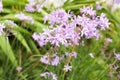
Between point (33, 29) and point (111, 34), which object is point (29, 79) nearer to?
point (33, 29)

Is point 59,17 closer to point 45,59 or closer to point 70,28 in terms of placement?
point 70,28

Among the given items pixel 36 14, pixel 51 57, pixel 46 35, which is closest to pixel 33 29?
pixel 36 14

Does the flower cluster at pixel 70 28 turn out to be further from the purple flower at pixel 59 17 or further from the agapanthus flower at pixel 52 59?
the agapanthus flower at pixel 52 59

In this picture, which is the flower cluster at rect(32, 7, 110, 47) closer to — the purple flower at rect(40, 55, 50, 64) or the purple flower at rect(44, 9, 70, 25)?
the purple flower at rect(44, 9, 70, 25)

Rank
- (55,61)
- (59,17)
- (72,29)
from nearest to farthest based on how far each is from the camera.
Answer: (72,29), (59,17), (55,61)

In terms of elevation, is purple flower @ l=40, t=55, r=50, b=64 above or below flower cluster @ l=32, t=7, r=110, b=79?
below

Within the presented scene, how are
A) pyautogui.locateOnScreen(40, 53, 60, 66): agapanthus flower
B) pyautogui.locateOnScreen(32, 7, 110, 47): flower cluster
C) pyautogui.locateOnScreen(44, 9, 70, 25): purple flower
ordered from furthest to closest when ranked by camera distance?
pyautogui.locateOnScreen(40, 53, 60, 66): agapanthus flower → pyautogui.locateOnScreen(44, 9, 70, 25): purple flower → pyautogui.locateOnScreen(32, 7, 110, 47): flower cluster

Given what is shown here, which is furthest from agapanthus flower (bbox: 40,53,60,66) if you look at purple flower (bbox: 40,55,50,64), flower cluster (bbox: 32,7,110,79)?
flower cluster (bbox: 32,7,110,79)

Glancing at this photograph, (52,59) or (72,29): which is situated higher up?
(72,29)

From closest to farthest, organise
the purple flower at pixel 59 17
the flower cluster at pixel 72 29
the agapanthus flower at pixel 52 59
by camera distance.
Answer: the flower cluster at pixel 72 29 → the purple flower at pixel 59 17 → the agapanthus flower at pixel 52 59

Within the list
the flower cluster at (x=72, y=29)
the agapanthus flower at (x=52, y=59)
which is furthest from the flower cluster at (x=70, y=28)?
the agapanthus flower at (x=52, y=59)

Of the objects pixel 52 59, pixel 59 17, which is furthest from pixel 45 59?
pixel 59 17
